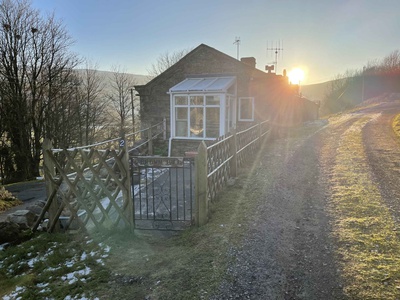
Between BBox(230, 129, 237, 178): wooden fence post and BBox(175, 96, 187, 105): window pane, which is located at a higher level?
BBox(175, 96, 187, 105): window pane

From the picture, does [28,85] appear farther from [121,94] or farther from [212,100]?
[121,94]

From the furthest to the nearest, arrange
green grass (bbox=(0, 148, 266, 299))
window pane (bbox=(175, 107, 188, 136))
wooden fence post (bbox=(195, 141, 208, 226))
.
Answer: window pane (bbox=(175, 107, 188, 136)) < wooden fence post (bbox=(195, 141, 208, 226)) < green grass (bbox=(0, 148, 266, 299))

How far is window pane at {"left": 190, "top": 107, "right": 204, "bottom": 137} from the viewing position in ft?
48.8

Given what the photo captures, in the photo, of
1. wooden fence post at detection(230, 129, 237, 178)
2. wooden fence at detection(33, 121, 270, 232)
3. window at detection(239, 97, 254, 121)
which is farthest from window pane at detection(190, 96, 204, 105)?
wooden fence at detection(33, 121, 270, 232)

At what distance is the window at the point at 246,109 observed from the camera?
1633 cm

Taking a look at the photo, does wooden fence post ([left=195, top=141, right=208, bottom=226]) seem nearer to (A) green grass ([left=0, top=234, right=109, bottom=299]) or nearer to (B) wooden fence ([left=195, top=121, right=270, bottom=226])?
(B) wooden fence ([left=195, top=121, right=270, bottom=226])

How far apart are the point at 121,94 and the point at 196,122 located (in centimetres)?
3209

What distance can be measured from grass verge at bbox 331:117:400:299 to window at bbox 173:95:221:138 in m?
7.95

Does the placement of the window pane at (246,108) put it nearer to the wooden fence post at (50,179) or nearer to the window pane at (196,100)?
the window pane at (196,100)

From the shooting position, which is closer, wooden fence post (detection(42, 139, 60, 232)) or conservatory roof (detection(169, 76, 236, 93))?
wooden fence post (detection(42, 139, 60, 232))

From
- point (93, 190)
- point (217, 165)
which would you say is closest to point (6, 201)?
point (93, 190)

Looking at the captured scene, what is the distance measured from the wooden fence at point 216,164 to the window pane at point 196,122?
12.5 feet

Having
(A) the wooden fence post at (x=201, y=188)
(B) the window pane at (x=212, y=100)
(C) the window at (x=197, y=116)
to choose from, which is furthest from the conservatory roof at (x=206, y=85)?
(A) the wooden fence post at (x=201, y=188)

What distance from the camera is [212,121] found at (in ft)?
49.1
